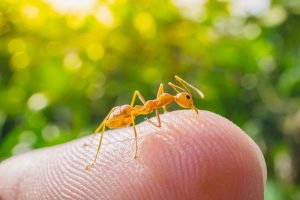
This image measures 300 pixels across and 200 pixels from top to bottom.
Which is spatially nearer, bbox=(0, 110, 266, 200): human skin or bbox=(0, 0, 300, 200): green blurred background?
bbox=(0, 110, 266, 200): human skin

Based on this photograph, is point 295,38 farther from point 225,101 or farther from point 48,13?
point 48,13

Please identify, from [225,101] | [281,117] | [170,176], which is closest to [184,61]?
[225,101]

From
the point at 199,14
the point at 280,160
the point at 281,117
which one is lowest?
the point at 280,160

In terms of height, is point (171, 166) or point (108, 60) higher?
point (108, 60)

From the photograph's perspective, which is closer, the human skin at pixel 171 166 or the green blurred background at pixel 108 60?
the human skin at pixel 171 166
